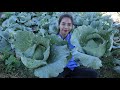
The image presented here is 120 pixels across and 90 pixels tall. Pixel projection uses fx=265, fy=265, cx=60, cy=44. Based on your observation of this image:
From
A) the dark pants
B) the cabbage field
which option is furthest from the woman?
the cabbage field

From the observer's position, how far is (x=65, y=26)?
277 centimetres

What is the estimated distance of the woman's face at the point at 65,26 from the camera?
9.00ft

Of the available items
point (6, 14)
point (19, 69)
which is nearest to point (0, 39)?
point (19, 69)

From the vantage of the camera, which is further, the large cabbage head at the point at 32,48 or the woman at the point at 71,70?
the woman at the point at 71,70

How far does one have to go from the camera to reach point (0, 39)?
3904 mm

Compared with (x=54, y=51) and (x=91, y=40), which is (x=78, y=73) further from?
(x=54, y=51)

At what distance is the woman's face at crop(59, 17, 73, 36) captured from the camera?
2.74m

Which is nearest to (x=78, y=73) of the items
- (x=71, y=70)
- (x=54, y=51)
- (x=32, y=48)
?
(x=71, y=70)

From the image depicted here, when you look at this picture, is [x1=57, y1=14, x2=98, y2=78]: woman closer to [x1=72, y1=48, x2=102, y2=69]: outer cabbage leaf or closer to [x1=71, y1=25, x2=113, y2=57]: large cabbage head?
[x1=71, y1=25, x2=113, y2=57]: large cabbage head

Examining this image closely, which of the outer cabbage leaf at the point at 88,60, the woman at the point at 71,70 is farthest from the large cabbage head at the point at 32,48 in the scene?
the woman at the point at 71,70

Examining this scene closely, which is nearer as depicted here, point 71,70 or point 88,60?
point 88,60

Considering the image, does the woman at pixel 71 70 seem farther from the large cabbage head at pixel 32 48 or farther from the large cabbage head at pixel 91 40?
the large cabbage head at pixel 32 48
